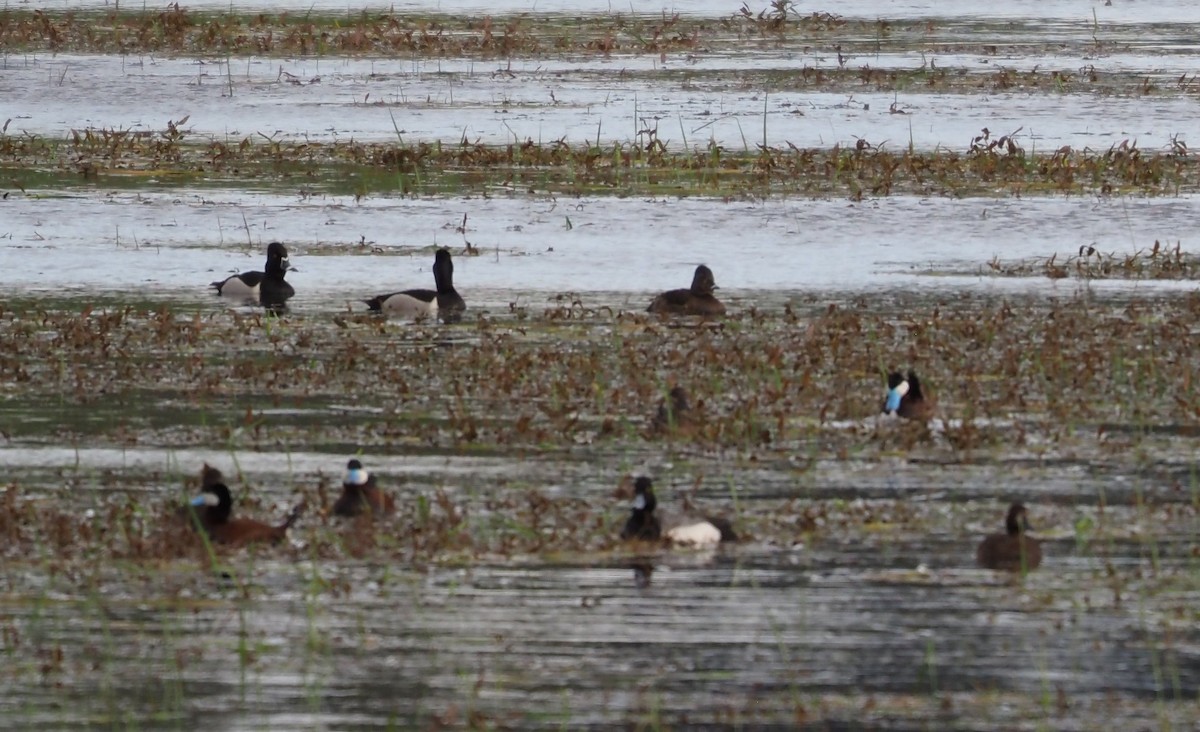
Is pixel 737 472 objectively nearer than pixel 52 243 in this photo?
Yes

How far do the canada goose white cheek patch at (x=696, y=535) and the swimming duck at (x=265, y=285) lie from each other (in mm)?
7256

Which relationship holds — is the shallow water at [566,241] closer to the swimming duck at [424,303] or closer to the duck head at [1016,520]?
the swimming duck at [424,303]

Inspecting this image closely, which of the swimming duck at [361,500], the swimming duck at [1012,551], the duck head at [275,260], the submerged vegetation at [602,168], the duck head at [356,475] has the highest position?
the submerged vegetation at [602,168]

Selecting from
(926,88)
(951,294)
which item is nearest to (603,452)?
(951,294)

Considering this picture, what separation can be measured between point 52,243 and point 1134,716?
534 inches

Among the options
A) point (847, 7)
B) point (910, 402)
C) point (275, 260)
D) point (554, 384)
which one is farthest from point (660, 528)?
point (847, 7)

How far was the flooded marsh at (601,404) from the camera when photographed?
8.49 m

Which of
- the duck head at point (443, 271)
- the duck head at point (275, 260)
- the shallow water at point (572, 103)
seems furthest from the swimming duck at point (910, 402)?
the shallow water at point (572, 103)

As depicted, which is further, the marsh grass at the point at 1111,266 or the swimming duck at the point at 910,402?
the marsh grass at the point at 1111,266

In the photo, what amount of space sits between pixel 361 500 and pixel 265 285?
6867 mm

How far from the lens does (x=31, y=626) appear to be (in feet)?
29.3

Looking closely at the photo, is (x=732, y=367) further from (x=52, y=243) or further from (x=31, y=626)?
(x=52, y=243)

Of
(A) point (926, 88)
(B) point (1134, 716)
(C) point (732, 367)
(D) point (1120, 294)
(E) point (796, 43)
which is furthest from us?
(E) point (796, 43)

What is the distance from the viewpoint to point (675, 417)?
40.2 ft
